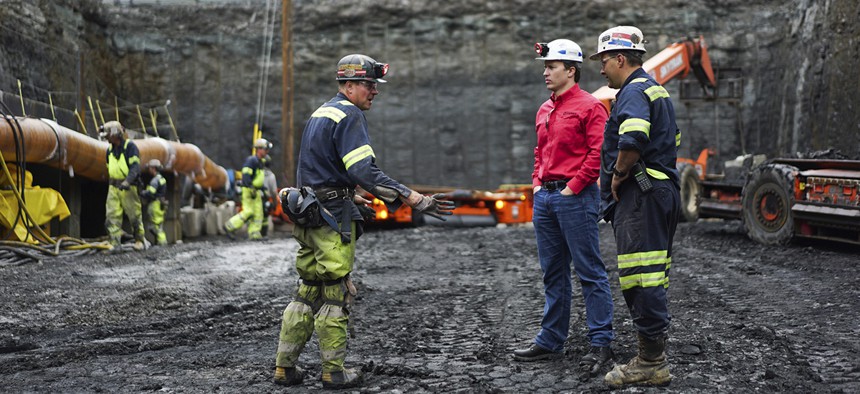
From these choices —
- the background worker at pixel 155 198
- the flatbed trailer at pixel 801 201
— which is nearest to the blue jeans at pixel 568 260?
the flatbed trailer at pixel 801 201

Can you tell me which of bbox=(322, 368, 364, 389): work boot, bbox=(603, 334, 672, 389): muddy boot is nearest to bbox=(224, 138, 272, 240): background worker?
bbox=(322, 368, 364, 389): work boot

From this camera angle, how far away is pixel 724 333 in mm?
6090

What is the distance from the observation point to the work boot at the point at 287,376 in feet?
16.0

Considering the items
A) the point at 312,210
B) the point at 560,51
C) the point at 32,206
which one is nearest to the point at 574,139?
the point at 560,51

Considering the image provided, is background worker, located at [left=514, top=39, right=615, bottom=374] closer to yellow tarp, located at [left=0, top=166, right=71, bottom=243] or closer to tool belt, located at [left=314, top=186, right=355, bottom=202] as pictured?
tool belt, located at [left=314, top=186, right=355, bottom=202]

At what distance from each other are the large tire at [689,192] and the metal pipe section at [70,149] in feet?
33.7

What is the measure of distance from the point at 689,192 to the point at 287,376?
1366cm

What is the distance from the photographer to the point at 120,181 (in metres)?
13.6

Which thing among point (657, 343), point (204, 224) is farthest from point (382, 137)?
point (657, 343)

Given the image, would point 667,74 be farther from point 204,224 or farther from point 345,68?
point 345,68

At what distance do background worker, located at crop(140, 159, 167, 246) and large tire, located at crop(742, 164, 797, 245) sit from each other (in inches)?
384

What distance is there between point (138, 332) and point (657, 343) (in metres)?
4.15

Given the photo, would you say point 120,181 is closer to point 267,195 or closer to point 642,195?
point 267,195

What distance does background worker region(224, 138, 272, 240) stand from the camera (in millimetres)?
16875
